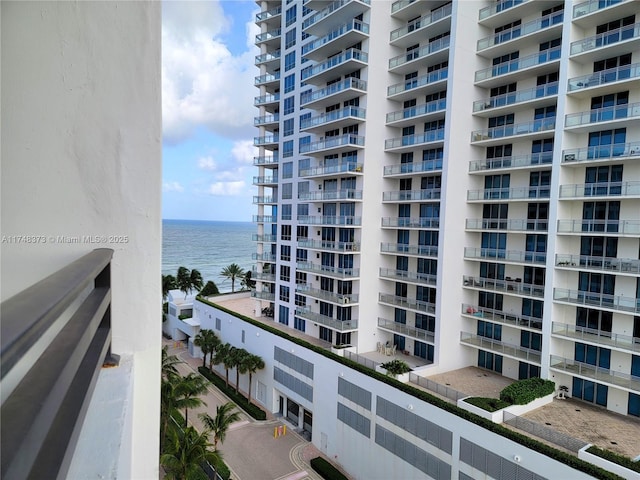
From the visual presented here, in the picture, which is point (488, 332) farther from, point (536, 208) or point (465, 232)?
point (536, 208)

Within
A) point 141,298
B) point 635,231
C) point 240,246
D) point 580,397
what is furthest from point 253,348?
point 240,246

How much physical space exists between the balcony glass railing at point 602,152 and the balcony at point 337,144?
1069cm

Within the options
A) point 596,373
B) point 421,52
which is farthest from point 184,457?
point 421,52

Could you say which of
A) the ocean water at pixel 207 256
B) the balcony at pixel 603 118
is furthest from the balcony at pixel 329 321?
the ocean water at pixel 207 256

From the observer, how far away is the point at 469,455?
15.6 meters

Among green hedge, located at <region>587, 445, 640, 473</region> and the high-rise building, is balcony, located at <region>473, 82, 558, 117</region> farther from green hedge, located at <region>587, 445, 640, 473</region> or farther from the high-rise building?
green hedge, located at <region>587, 445, 640, 473</region>

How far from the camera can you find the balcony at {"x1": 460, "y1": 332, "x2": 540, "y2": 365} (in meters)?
19.8

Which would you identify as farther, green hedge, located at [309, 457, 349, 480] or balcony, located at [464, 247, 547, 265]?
balcony, located at [464, 247, 547, 265]

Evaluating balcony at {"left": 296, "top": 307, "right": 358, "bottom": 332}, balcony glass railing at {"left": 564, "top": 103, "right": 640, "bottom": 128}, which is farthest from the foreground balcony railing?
balcony at {"left": 296, "top": 307, "right": 358, "bottom": 332}

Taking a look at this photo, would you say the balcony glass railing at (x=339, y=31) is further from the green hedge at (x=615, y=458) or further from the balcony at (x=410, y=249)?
the green hedge at (x=615, y=458)

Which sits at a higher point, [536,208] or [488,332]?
[536,208]

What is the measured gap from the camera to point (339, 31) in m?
25.0

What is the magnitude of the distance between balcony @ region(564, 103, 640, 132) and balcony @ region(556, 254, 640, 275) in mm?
5575

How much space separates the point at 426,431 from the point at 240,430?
1162 centimetres
